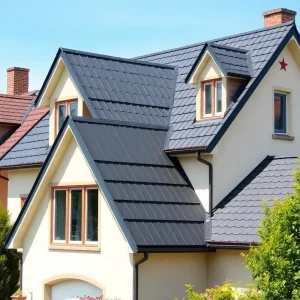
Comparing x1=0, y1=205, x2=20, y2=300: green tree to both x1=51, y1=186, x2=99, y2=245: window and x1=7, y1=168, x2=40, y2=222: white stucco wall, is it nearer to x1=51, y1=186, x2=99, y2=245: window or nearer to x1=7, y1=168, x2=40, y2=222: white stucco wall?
x1=7, y1=168, x2=40, y2=222: white stucco wall

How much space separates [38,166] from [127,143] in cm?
566

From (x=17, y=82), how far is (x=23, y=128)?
9427 mm

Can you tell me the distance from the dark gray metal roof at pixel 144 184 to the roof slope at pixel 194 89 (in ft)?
2.75

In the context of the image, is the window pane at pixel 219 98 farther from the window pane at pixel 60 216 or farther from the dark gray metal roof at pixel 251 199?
the window pane at pixel 60 216

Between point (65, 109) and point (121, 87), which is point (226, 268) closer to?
point (121, 87)

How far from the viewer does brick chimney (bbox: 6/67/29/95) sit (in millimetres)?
42219

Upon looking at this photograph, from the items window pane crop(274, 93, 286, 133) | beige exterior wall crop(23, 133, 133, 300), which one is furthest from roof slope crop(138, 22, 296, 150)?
beige exterior wall crop(23, 133, 133, 300)

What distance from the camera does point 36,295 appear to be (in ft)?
79.6

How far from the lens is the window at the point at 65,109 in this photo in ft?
82.8

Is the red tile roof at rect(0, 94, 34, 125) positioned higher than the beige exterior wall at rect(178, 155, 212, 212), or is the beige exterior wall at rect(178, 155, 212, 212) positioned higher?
the red tile roof at rect(0, 94, 34, 125)

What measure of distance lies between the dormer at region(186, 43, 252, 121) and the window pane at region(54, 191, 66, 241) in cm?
442

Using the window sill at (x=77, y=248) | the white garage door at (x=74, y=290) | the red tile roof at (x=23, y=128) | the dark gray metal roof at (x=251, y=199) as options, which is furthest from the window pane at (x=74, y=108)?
the red tile roof at (x=23, y=128)

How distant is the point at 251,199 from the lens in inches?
870

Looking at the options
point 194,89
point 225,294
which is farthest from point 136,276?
point 194,89
